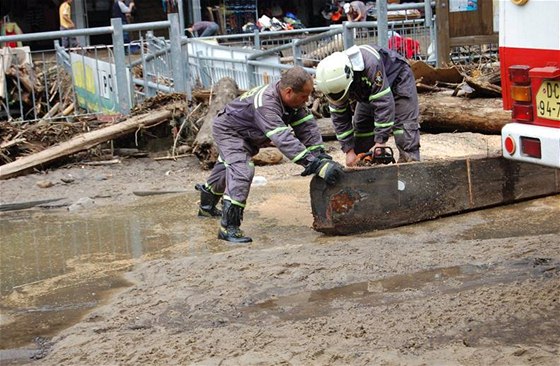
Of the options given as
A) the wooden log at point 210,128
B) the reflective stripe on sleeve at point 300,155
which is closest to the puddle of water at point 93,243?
the reflective stripe on sleeve at point 300,155

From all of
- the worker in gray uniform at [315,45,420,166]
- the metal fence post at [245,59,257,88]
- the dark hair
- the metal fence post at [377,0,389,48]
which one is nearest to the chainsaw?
the worker in gray uniform at [315,45,420,166]

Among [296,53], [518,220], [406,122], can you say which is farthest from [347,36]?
[518,220]

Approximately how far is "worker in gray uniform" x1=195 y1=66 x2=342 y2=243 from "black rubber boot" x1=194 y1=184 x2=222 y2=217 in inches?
10.6

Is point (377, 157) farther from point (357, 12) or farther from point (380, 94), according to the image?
point (357, 12)

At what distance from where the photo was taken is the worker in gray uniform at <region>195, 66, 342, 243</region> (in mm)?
7145

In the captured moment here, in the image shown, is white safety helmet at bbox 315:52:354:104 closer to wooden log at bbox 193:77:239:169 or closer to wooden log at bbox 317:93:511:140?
wooden log at bbox 193:77:239:169

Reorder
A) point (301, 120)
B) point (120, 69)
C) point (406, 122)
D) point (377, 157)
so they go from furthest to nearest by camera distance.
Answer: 1. point (120, 69)
2. point (406, 122)
3. point (377, 157)
4. point (301, 120)

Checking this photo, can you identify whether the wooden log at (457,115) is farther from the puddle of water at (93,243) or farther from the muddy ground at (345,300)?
the muddy ground at (345,300)

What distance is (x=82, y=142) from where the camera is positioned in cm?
1101

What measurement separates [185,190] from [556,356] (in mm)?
6049

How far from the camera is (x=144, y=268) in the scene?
6.78 metres

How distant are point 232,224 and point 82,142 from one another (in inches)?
163

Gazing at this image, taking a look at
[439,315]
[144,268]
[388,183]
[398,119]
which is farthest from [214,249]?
[439,315]

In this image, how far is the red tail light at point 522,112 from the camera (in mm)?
5389
